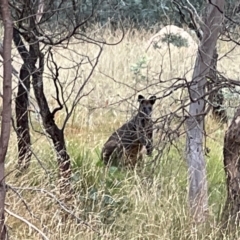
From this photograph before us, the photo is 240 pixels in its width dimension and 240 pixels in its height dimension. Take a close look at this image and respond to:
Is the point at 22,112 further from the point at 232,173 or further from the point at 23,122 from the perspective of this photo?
the point at 232,173

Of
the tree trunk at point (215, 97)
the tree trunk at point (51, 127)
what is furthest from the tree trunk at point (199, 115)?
the tree trunk at point (51, 127)

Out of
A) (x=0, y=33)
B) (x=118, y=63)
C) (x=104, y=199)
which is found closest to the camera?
(x=104, y=199)

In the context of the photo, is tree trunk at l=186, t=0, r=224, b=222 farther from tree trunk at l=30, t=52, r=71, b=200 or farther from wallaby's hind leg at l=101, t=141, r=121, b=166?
wallaby's hind leg at l=101, t=141, r=121, b=166

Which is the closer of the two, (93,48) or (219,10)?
(219,10)

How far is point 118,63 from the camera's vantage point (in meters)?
10.7

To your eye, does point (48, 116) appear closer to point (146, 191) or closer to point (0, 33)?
point (146, 191)

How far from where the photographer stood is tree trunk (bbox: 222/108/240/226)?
4.18 m

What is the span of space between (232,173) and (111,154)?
1.62 metres

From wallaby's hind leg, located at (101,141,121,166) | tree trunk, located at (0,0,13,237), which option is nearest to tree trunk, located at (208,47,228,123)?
wallaby's hind leg, located at (101,141,121,166)

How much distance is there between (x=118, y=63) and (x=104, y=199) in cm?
612

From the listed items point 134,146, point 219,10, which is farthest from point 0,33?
point 219,10

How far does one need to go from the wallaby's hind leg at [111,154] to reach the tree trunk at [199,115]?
1165 mm

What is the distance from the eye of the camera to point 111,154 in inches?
222

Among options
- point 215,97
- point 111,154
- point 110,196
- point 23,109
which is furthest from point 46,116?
point 215,97
